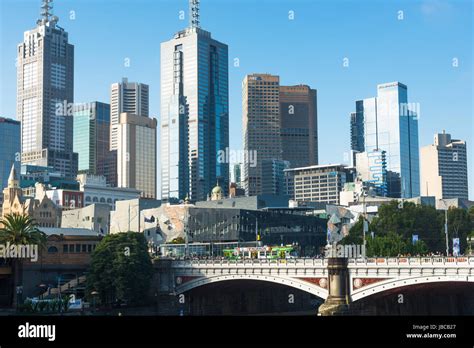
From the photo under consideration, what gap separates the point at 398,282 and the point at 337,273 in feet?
28.5

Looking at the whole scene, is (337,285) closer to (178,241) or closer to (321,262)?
(321,262)

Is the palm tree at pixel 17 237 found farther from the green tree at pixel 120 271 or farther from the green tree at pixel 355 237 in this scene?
the green tree at pixel 355 237

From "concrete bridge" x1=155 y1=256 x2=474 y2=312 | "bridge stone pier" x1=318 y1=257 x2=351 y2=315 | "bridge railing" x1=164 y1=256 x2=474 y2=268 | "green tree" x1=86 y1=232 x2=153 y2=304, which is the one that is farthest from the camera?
"green tree" x1=86 y1=232 x2=153 y2=304

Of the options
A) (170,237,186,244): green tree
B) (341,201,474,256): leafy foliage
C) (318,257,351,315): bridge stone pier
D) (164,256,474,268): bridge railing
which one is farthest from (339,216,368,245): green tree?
(318,257,351,315): bridge stone pier

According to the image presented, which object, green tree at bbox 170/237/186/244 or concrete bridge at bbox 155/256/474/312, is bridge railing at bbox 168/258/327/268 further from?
green tree at bbox 170/237/186/244

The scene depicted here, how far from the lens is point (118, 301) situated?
10819 centimetres

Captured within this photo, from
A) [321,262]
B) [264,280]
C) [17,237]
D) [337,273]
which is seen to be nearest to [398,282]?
[337,273]

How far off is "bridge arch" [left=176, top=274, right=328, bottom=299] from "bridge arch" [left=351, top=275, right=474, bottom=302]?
5.07 m

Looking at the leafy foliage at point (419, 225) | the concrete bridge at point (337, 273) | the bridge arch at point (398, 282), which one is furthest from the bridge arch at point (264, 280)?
the leafy foliage at point (419, 225)

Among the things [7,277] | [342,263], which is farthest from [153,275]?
[342,263]

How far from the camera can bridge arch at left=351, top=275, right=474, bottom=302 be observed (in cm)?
7956
